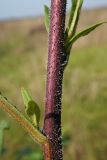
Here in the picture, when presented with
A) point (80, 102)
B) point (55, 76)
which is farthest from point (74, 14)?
point (80, 102)

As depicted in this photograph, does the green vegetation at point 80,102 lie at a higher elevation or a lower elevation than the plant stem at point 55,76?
lower

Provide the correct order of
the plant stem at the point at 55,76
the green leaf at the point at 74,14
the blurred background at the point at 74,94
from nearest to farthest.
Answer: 1. the plant stem at the point at 55,76
2. the green leaf at the point at 74,14
3. the blurred background at the point at 74,94

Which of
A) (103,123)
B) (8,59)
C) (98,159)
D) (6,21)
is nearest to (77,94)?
(103,123)

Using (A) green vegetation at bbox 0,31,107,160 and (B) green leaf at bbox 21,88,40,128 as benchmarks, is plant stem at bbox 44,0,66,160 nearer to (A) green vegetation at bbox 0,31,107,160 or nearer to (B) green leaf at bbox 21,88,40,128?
(B) green leaf at bbox 21,88,40,128

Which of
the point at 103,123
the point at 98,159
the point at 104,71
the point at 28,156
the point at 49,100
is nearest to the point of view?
the point at 49,100

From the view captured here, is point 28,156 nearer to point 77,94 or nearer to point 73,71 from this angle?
point 77,94

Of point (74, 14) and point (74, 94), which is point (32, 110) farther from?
point (74, 94)

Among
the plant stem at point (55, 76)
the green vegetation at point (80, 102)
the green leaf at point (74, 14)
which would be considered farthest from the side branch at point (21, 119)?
the green vegetation at point (80, 102)

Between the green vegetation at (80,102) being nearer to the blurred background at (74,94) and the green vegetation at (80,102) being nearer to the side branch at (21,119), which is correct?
the blurred background at (74,94)

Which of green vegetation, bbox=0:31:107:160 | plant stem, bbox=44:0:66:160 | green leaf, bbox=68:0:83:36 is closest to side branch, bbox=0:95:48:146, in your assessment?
plant stem, bbox=44:0:66:160
